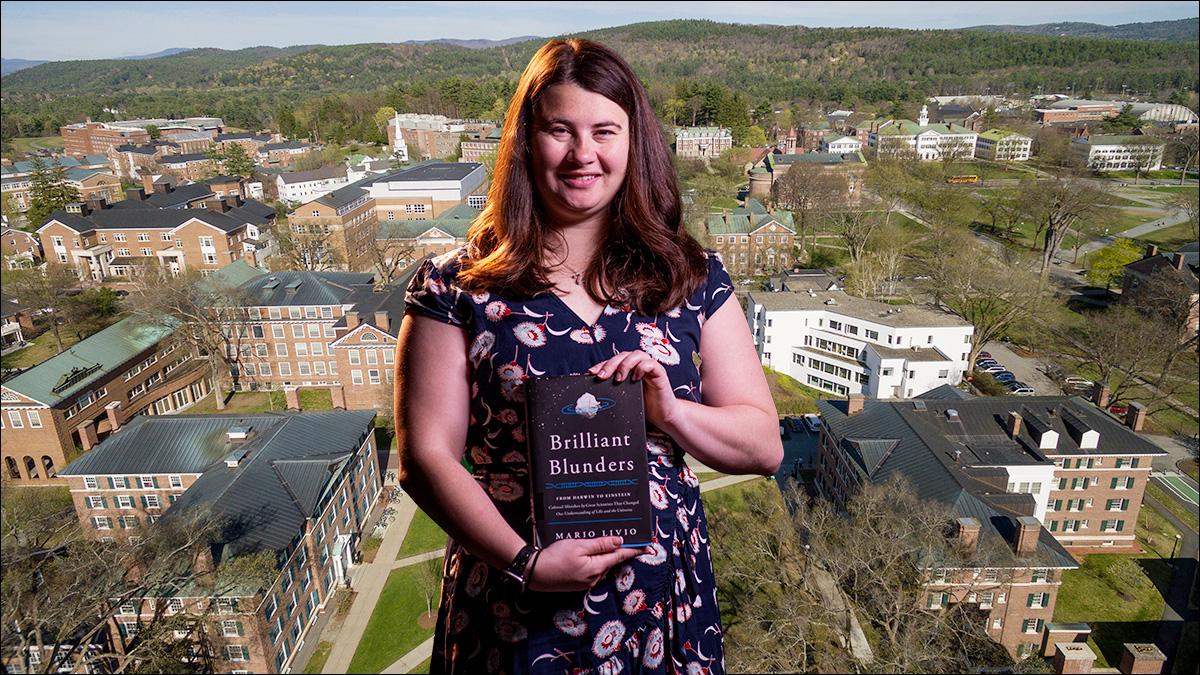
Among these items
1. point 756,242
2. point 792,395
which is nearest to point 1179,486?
point 792,395

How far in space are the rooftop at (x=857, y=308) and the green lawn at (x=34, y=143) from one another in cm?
1316

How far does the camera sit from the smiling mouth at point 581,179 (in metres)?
0.83

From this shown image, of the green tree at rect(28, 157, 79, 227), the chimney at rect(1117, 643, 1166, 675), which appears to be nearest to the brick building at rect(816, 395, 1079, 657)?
the chimney at rect(1117, 643, 1166, 675)

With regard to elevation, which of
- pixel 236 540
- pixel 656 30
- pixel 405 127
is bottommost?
pixel 236 540

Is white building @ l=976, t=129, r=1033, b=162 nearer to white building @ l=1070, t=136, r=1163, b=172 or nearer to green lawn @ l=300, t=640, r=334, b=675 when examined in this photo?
white building @ l=1070, t=136, r=1163, b=172

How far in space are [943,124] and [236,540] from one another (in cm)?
2940

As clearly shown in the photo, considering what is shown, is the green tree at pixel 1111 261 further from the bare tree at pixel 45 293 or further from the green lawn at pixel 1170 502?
the bare tree at pixel 45 293

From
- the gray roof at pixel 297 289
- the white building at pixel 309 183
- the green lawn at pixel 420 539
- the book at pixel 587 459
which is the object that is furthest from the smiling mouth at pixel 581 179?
the white building at pixel 309 183

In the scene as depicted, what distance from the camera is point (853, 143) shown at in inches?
1065

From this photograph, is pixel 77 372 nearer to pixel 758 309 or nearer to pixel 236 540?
pixel 236 540

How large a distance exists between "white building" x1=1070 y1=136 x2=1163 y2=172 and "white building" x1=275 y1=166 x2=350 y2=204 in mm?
19773

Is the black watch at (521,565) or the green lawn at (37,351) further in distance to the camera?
the green lawn at (37,351)

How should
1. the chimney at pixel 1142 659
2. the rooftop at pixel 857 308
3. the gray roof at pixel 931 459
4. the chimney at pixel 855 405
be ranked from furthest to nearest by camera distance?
the rooftop at pixel 857 308, the chimney at pixel 855 405, the gray roof at pixel 931 459, the chimney at pixel 1142 659

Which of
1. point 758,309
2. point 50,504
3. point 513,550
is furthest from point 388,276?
point 513,550
